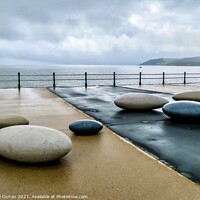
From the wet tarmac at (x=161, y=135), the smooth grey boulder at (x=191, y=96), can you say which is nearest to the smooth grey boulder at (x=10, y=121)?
the wet tarmac at (x=161, y=135)

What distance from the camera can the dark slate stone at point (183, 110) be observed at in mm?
6602

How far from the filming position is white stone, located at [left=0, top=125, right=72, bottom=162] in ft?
12.9

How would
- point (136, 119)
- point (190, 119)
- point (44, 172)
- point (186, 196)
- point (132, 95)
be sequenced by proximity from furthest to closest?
point (132, 95) → point (136, 119) → point (190, 119) → point (44, 172) → point (186, 196)

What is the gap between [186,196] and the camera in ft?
10.1

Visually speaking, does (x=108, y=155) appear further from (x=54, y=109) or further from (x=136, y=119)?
(x=54, y=109)

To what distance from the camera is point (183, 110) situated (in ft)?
22.0

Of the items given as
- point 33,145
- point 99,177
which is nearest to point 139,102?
point 33,145

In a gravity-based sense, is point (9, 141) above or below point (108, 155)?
above

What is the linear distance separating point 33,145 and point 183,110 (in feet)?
13.0

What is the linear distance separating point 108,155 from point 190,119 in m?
2.96

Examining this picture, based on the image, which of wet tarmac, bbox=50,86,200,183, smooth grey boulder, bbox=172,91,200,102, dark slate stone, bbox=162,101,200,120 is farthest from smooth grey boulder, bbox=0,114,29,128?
smooth grey boulder, bbox=172,91,200,102

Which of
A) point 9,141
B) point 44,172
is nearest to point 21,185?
point 44,172

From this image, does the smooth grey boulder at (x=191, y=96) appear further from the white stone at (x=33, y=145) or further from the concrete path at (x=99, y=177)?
the white stone at (x=33, y=145)

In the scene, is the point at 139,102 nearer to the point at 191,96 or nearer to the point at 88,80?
the point at 191,96
